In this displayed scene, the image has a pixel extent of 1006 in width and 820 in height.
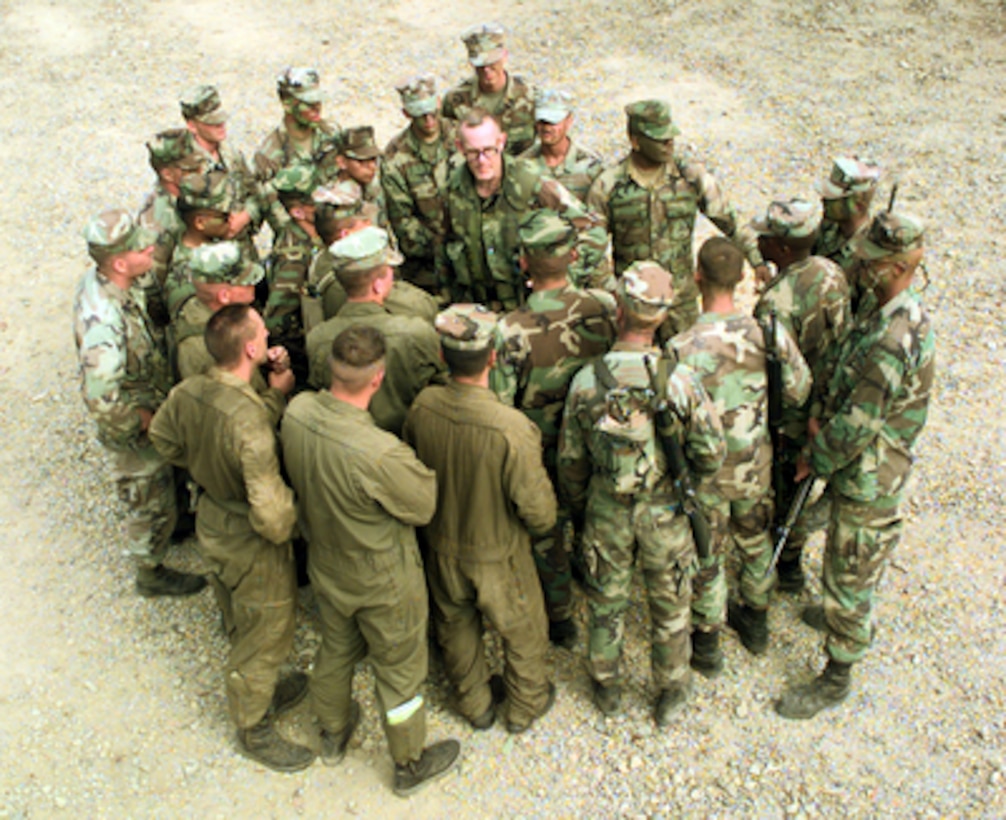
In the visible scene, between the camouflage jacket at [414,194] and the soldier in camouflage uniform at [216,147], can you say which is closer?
the soldier in camouflage uniform at [216,147]

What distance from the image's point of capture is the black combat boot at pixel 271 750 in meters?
4.90

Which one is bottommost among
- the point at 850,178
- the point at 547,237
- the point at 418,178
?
the point at 418,178

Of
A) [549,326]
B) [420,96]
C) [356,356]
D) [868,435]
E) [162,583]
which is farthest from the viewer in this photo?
[420,96]

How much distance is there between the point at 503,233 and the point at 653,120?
1.24m

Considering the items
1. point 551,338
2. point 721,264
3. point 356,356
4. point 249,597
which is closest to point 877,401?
point 721,264

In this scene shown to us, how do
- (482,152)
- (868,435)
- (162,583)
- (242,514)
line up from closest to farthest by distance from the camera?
(868,435) → (242,514) → (162,583) → (482,152)

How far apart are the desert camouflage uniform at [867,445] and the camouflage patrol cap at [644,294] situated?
3.49 ft

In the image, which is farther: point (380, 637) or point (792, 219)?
point (792, 219)

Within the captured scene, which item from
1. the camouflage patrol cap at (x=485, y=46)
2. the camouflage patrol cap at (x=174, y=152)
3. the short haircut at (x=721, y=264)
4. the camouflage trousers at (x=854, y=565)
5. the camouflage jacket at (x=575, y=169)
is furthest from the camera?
the camouflage patrol cap at (x=485, y=46)

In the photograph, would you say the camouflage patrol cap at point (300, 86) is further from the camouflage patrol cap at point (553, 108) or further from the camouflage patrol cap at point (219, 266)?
the camouflage patrol cap at point (219, 266)

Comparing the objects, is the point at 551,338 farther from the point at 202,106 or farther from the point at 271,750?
the point at 202,106

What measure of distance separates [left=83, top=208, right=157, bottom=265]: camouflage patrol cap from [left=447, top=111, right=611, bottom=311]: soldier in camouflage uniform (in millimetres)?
2213

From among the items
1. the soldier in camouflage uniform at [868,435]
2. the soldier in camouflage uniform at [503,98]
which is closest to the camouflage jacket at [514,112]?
the soldier in camouflage uniform at [503,98]

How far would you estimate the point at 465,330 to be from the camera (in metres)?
4.13
